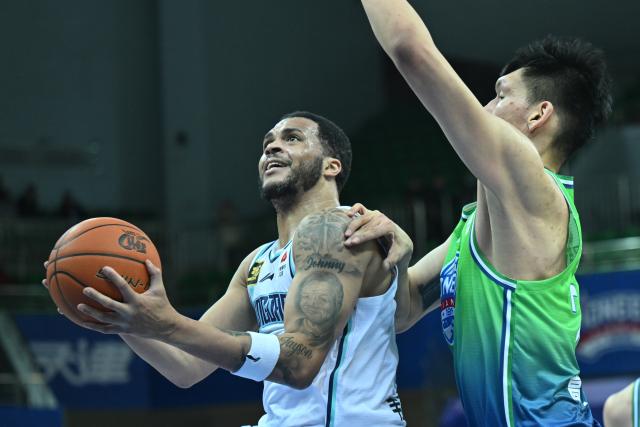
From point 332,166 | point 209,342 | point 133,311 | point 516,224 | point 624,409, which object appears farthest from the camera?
point 332,166

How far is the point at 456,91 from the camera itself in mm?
3182

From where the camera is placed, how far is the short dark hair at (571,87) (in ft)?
12.3

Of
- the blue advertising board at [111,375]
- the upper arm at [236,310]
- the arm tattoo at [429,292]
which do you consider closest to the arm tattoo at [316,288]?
the arm tattoo at [429,292]

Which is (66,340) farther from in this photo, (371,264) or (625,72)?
(625,72)

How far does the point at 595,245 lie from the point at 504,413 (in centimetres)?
986

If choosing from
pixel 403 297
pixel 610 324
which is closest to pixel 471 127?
pixel 403 297

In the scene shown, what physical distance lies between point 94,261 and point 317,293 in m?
0.86

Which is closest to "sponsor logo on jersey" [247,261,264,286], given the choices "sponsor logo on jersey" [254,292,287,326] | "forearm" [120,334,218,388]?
"sponsor logo on jersey" [254,292,287,326]

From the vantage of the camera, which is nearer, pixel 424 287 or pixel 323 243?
pixel 323 243

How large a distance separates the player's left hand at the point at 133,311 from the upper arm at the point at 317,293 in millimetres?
553

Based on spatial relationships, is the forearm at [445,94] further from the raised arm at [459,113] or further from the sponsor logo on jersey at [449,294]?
the sponsor logo on jersey at [449,294]

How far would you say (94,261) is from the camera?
3182 millimetres

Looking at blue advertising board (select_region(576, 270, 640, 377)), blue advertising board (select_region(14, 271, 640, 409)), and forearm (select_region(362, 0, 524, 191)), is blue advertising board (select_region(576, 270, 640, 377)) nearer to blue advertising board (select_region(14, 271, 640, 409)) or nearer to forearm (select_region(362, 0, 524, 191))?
blue advertising board (select_region(14, 271, 640, 409))

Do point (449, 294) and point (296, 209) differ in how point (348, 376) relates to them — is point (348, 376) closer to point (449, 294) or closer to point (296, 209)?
point (449, 294)
